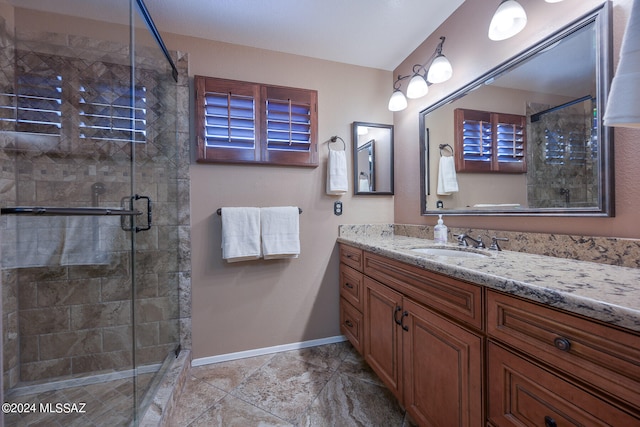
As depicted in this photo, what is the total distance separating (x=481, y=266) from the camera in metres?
0.90

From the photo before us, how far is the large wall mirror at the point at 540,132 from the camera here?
3.15ft

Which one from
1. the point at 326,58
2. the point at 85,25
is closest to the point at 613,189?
the point at 326,58

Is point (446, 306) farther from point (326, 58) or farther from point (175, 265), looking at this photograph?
point (326, 58)

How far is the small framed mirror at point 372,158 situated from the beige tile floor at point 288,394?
4.42ft

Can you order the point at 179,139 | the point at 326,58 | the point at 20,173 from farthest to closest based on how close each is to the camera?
the point at 326,58, the point at 179,139, the point at 20,173

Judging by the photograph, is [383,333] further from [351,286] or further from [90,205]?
[90,205]

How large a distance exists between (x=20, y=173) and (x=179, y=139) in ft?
2.82

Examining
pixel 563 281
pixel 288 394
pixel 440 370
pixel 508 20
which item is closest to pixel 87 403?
pixel 288 394

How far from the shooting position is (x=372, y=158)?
7.11 feet

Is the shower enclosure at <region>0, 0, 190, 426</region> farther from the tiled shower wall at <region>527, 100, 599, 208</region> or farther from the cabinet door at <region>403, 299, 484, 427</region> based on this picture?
the tiled shower wall at <region>527, 100, 599, 208</region>

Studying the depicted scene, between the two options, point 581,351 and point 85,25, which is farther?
point 85,25

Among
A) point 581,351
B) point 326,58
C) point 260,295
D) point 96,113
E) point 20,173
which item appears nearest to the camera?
point 581,351

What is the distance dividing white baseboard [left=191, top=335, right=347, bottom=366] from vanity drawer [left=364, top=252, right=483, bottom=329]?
948 mm

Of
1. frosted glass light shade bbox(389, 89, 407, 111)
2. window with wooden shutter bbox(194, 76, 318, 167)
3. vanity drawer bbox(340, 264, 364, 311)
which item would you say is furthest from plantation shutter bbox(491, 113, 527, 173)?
window with wooden shutter bbox(194, 76, 318, 167)
